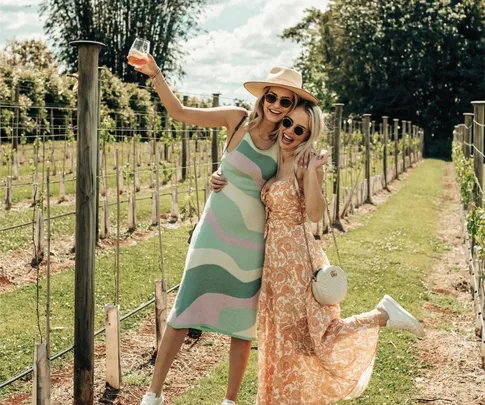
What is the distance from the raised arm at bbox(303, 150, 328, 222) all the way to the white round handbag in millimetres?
285

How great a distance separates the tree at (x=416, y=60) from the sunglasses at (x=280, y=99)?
37.1 meters

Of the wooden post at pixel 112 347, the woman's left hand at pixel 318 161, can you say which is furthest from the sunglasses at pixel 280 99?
the wooden post at pixel 112 347

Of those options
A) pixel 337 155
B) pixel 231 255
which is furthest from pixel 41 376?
pixel 337 155

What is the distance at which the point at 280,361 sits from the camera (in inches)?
148

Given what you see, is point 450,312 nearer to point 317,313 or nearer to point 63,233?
point 317,313

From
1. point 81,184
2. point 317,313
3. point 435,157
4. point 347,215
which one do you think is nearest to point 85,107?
point 81,184

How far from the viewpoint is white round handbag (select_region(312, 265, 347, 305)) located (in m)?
3.63

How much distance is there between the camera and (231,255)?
3670mm

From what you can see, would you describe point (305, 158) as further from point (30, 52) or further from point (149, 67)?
point (30, 52)

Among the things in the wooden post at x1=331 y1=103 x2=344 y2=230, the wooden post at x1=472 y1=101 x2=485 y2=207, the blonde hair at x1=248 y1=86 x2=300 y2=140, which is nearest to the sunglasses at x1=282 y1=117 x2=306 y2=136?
the blonde hair at x1=248 y1=86 x2=300 y2=140

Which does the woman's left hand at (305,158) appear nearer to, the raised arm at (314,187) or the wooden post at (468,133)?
the raised arm at (314,187)

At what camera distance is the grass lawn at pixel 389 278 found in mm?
4539

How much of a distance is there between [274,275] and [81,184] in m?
1.14

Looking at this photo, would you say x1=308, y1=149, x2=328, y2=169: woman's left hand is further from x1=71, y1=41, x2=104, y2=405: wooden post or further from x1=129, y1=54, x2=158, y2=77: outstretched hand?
x1=71, y1=41, x2=104, y2=405: wooden post
